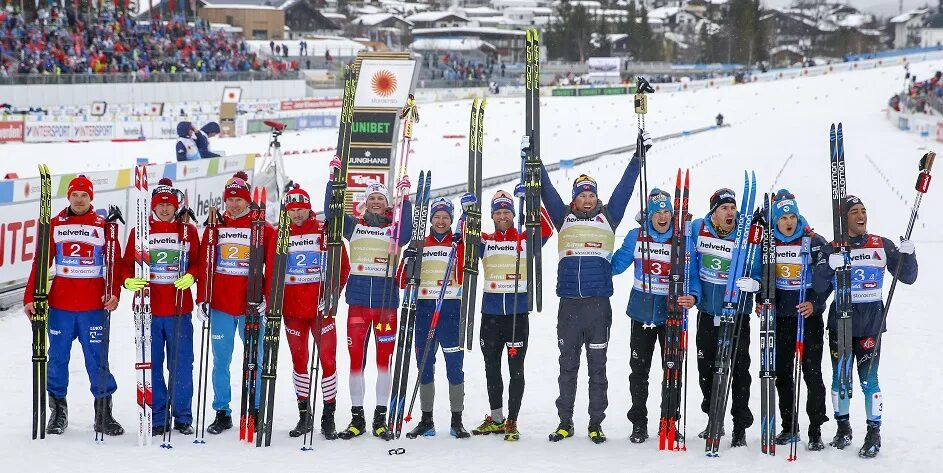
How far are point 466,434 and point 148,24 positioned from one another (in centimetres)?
4232

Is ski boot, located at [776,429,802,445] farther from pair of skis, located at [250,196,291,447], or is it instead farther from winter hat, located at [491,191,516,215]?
pair of skis, located at [250,196,291,447]

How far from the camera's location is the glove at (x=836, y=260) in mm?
6441

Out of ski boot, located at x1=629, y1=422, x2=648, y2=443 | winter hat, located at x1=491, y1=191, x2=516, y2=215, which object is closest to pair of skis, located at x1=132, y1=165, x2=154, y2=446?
winter hat, located at x1=491, y1=191, x2=516, y2=215

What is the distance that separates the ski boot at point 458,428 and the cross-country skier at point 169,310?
1.82 meters

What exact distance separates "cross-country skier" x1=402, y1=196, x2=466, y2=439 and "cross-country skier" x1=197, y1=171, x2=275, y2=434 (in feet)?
3.61

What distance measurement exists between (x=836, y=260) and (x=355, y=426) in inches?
132

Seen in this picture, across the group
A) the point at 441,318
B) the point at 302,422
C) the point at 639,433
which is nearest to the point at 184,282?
the point at 302,422

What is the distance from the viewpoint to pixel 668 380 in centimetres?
688

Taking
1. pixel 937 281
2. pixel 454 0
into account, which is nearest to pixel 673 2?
pixel 454 0

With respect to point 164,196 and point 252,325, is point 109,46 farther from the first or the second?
point 252,325

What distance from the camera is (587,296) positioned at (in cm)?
702

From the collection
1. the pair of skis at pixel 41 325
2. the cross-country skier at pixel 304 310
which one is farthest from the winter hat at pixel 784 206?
the pair of skis at pixel 41 325

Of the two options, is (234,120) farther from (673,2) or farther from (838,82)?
(673,2)

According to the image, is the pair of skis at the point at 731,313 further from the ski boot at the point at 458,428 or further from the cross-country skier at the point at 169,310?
the cross-country skier at the point at 169,310
